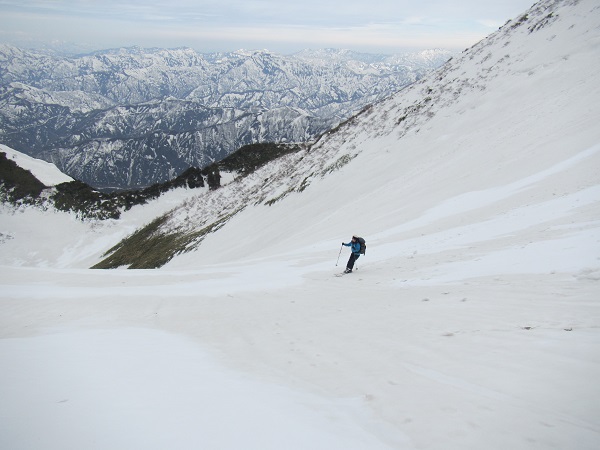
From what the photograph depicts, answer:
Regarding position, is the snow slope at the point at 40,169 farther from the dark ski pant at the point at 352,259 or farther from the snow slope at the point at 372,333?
the dark ski pant at the point at 352,259

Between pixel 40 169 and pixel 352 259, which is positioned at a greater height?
pixel 40 169

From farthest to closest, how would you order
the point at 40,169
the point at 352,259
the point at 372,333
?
1. the point at 40,169
2. the point at 352,259
3. the point at 372,333

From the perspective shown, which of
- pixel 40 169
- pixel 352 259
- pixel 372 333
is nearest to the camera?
pixel 372 333

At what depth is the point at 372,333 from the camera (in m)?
7.23

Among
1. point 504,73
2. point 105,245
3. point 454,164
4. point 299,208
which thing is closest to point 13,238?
point 105,245

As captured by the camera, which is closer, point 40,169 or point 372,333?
point 372,333

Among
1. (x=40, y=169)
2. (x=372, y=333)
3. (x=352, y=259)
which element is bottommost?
(x=372, y=333)

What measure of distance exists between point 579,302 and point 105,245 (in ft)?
326

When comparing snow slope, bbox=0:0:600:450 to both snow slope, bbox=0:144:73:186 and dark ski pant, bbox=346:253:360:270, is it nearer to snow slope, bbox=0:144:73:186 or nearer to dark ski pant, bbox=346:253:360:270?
dark ski pant, bbox=346:253:360:270

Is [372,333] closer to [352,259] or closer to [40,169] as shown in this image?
[352,259]

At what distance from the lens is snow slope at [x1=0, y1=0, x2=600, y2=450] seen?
12.2 ft

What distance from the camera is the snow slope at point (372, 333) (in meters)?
3.73

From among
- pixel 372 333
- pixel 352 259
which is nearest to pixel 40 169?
pixel 352 259

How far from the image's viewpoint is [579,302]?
635 cm
